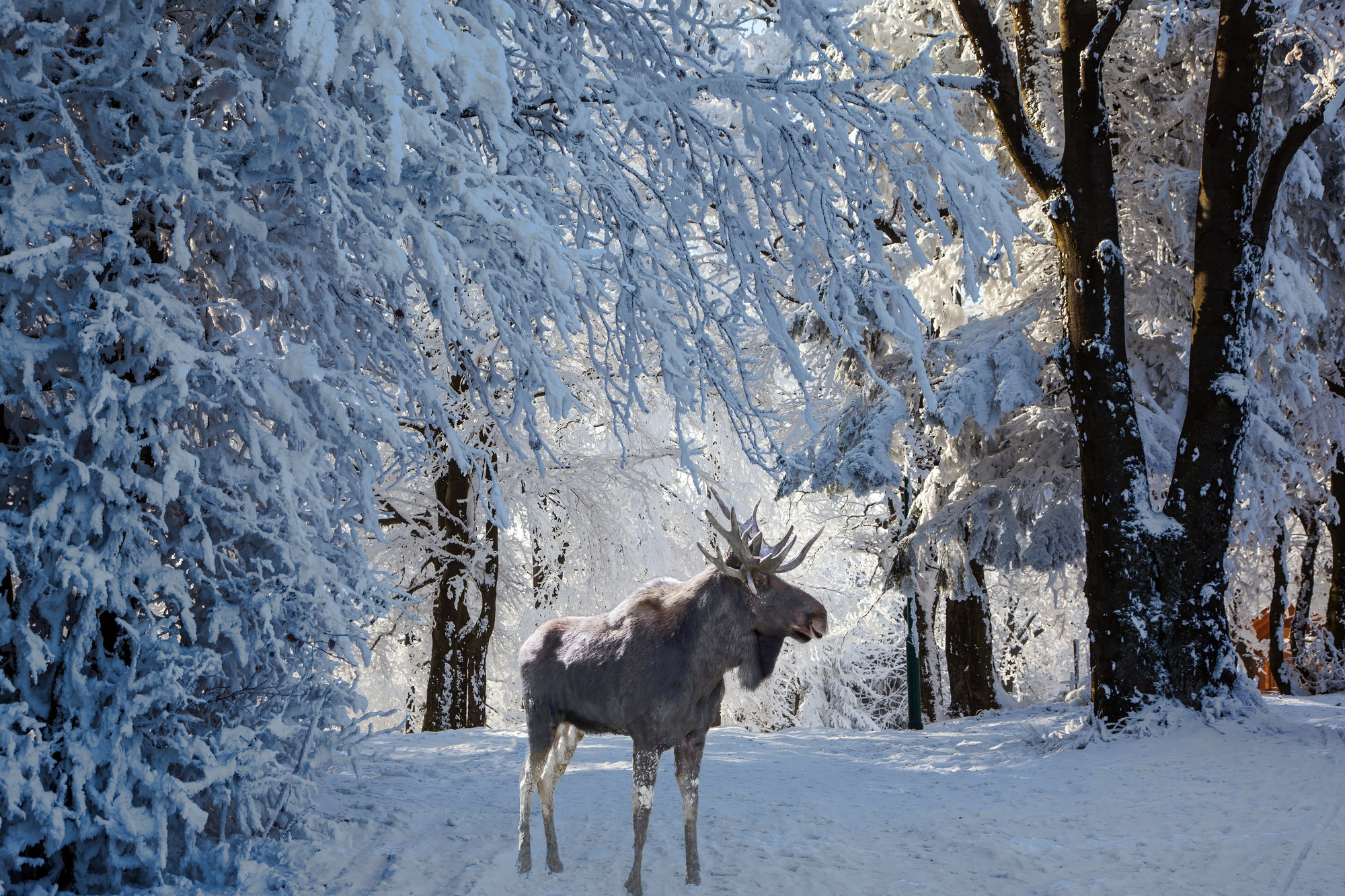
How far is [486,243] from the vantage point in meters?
3.99

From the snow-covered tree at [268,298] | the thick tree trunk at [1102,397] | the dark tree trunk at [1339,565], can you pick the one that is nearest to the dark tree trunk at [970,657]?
the thick tree trunk at [1102,397]

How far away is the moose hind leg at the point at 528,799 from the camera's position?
5.08m

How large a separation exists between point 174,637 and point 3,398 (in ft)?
4.04

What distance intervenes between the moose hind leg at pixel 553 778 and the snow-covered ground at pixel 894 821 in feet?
0.32

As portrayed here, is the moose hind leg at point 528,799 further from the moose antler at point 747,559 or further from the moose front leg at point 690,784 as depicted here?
the moose antler at point 747,559

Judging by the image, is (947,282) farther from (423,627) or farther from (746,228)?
(423,627)

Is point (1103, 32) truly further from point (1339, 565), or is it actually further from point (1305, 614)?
point (1305, 614)

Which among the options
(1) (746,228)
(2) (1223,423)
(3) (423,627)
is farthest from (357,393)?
(3) (423,627)

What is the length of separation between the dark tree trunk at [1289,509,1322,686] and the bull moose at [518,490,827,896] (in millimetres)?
11827

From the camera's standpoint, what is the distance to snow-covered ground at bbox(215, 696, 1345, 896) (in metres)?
4.96

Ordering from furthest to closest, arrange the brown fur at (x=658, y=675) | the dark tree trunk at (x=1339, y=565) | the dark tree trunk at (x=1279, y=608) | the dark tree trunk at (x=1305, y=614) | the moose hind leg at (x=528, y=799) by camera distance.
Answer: the dark tree trunk at (x=1305, y=614) < the dark tree trunk at (x=1339, y=565) < the dark tree trunk at (x=1279, y=608) < the moose hind leg at (x=528, y=799) < the brown fur at (x=658, y=675)

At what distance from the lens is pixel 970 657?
14.4 meters

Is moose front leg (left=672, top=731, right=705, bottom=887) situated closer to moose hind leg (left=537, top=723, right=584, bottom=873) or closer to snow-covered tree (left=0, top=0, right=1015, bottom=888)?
moose hind leg (left=537, top=723, right=584, bottom=873)

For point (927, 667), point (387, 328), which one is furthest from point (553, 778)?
point (927, 667)
